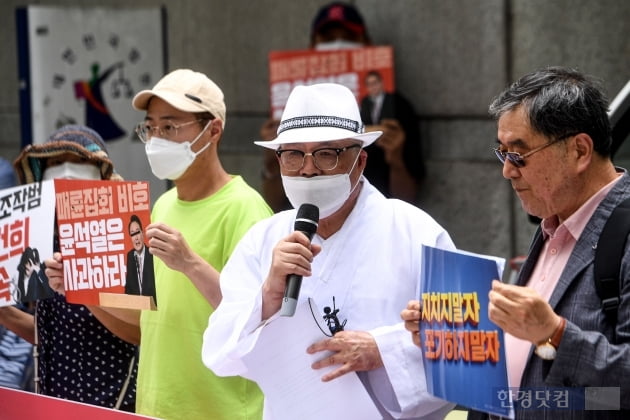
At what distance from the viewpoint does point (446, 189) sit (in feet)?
26.8

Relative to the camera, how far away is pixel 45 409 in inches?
139

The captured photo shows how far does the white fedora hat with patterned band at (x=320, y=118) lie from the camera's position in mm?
3326

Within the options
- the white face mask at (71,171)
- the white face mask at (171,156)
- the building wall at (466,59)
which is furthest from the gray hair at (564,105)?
the building wall at (466,59)

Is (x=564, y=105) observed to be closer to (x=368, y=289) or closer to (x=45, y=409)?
(x=368, y=289)

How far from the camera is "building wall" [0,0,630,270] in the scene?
7520mm

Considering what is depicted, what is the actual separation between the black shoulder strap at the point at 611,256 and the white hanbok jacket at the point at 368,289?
24.3 inches

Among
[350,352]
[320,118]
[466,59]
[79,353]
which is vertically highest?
[466,59]

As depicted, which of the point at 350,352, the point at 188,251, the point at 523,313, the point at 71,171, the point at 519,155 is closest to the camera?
the point at 523,313

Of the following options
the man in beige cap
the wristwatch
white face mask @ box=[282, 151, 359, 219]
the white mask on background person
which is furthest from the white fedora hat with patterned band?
the white mask on background person

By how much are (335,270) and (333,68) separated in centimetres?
426

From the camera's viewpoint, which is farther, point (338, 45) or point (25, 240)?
point (338, 45)

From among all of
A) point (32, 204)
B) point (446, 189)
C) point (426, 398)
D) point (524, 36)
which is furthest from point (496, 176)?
point (426, 398)

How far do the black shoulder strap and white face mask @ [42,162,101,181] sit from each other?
88.6 inches

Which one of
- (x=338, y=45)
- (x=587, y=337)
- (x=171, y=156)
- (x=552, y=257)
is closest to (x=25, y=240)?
(x=171, y=156)
